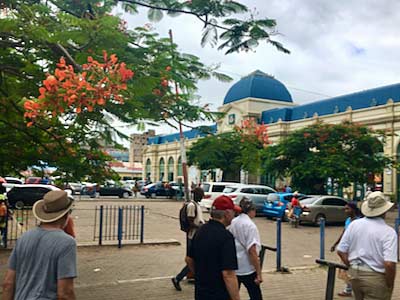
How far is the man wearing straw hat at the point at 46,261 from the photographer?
306 centimetres

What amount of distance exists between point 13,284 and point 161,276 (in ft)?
17.8

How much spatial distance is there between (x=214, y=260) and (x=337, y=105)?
110 ft

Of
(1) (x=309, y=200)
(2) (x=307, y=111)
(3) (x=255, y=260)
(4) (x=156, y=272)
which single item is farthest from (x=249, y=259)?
(2) (x=307, y=111)

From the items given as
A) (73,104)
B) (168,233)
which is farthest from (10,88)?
(168,233)

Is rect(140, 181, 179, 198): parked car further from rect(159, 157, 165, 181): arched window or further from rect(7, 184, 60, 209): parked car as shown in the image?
rect(159, 157, 165, 181): arched window

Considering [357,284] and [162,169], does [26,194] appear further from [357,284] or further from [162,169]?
[162,169]

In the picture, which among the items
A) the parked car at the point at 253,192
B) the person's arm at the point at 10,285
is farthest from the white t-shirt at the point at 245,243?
the parked car at the point at 253,192

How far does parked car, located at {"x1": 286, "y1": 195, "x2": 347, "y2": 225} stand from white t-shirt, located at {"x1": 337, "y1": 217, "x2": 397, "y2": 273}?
1472cm

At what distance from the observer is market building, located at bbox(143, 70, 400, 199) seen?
29672 mm

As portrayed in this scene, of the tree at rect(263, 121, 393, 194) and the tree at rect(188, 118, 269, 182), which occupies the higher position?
the tree at rect(263, 121, 393, 194)

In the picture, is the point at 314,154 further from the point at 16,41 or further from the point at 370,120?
the point at 16,41

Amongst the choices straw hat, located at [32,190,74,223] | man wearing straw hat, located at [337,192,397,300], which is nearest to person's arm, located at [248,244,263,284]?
man wearing straw hat, located at [337,192,397,300]

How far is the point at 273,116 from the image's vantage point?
4181 cm

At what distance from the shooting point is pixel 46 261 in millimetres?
3064
